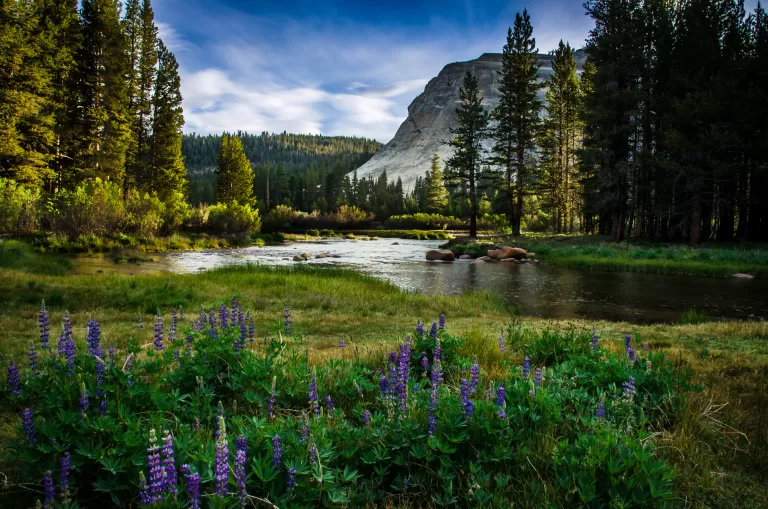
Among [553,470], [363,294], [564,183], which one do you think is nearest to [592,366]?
[553,470]

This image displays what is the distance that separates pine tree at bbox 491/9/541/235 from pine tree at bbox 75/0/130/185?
31.8 meters

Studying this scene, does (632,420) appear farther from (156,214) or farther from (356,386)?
(156,214)

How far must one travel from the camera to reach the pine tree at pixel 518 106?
38.8 meters

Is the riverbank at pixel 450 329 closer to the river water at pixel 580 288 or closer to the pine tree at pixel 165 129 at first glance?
the river water at pixel 580 288

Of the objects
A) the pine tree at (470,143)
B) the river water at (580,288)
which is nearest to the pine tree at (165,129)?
the river water at (580,288)

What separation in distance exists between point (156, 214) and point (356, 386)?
3571cm

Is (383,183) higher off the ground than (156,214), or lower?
higher

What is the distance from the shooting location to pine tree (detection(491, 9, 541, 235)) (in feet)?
127

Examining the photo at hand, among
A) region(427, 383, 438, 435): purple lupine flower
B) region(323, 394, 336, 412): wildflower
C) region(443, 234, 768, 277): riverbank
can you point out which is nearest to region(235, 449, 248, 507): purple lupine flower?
region(427, 383, 438, 435): purple lupine flower

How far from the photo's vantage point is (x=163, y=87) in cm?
4300

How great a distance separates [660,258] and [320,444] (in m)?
25.5

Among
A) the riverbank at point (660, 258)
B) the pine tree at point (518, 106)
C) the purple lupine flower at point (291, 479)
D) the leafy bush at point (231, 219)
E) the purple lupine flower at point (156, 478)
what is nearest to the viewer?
the purple lupine flower at point (156, 478)

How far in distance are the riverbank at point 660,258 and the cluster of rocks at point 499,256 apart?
2.94 feet

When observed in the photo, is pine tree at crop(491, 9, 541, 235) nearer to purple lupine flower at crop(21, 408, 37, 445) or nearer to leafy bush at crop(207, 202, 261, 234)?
leafy bush at crop(207, 202, 261, 234)
